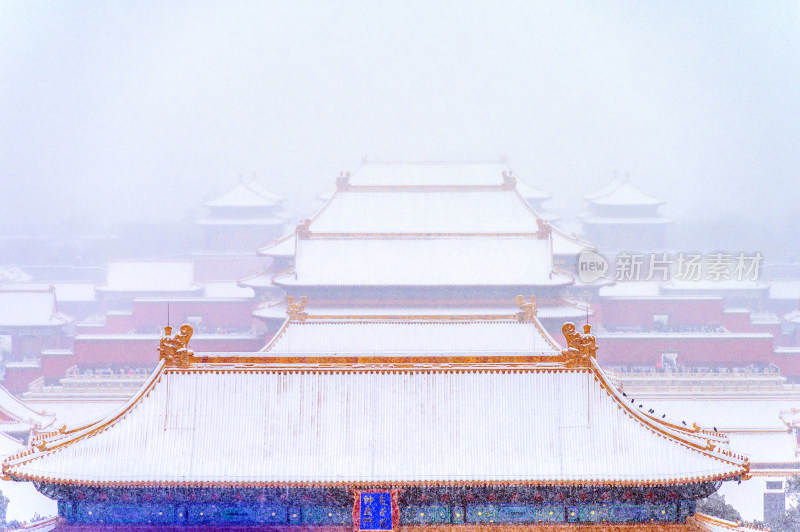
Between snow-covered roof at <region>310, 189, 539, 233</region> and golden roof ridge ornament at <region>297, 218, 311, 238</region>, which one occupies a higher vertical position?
snow-covered roof at <region>310, 189, 539, 233</region>

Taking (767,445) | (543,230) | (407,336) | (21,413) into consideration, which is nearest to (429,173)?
(543,230)

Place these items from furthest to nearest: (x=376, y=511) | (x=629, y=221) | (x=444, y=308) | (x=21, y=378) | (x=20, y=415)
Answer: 1. (x=629, y=221)
2. (x=21, y=378)
3. (x=444, y=308)
4. (x=20, y=415)
5. (x=376, y=511)

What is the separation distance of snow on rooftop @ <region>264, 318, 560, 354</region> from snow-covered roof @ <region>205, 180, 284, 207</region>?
26875mm

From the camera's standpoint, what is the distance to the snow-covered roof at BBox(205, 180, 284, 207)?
43094 millimetres

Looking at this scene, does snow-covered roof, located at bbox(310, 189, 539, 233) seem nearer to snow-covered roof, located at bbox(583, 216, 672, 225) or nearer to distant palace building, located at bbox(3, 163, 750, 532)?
distant palace building, located at bbox(3, 163, 750, 532)

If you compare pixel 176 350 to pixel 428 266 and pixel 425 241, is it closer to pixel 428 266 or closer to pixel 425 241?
pixel 428 266

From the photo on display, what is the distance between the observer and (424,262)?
22109 millimetres

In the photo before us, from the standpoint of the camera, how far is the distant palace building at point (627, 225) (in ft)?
131

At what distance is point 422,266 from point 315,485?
41.7ft

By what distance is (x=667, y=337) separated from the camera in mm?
24562

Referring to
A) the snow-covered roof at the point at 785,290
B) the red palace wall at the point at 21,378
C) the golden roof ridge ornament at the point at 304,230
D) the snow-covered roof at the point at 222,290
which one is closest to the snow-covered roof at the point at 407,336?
the golden roof ridge ornament at the point at 304,230

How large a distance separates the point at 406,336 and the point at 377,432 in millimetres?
6566

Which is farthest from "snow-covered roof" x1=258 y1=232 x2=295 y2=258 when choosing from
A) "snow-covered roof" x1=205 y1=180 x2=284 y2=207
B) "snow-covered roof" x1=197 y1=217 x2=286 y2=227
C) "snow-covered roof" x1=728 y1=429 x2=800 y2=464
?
"snow-covered roof" x1=205 y1=180 x2=284 y2=207

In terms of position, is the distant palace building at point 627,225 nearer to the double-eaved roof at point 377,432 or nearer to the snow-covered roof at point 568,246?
the snow-covered roof at point 568,246
